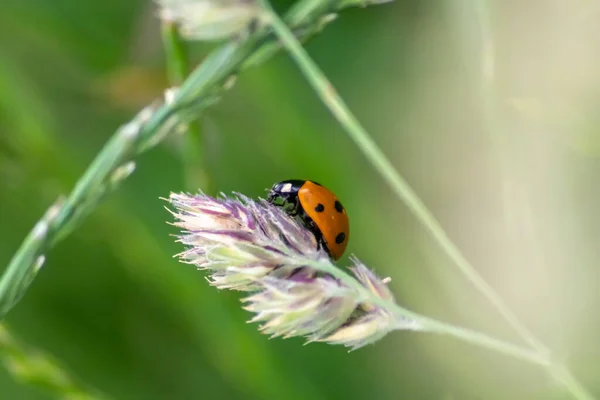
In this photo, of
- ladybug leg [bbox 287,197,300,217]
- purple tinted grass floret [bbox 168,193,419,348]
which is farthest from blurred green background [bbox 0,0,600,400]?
purple tinted grass floret [bbox 168,193,419,348]

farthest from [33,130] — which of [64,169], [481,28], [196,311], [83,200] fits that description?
[481,28]

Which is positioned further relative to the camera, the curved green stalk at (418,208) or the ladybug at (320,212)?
the ladybug at (320,212)

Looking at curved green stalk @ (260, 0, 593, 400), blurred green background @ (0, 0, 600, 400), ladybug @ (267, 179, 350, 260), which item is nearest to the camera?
curved green stalk @ (260, 0, 593, 400)

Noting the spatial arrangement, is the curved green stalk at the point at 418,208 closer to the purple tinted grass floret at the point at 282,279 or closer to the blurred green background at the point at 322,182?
the purple tinted grass floret at the point at 282,279

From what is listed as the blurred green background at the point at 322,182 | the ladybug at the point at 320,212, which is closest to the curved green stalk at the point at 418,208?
the ladybug at the point at 320,212

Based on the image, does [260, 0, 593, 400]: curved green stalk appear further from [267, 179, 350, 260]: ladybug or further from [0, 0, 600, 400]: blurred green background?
[0, 0, 600, 400]: blurred green background

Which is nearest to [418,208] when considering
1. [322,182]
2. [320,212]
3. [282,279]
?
[282,279]
